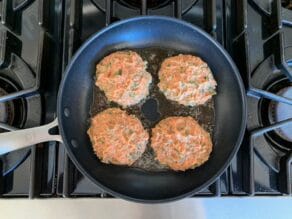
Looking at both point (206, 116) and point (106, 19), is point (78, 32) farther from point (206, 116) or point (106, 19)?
point (206, 116)

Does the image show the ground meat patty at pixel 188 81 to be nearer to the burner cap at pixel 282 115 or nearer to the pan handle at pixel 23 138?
the burner cap at pixel 282 115

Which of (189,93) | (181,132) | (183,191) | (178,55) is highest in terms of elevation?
(178,55)

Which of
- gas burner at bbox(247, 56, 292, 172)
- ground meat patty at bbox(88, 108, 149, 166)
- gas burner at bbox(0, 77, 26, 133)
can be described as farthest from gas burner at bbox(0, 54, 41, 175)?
gas burner at bbox(247, 56, 292, 172)

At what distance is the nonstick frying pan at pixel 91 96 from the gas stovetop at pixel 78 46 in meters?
0.03

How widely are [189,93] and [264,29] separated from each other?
0.26 meters

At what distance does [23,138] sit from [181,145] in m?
0.38

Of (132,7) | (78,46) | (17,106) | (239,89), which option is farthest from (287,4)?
(17,106)

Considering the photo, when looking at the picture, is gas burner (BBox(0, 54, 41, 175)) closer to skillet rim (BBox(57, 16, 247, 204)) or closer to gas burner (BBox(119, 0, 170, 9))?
skillet rim (BBox(57, 16, 247, 204))

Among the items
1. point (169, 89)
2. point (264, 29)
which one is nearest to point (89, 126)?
point (169, 89)

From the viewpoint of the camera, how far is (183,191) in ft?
3.29

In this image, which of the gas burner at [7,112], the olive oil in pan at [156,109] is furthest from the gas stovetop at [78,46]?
the olive oil in pan at [156,109]

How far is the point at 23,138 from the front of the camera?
2.98ft

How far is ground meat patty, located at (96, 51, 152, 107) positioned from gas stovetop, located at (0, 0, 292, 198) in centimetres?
9

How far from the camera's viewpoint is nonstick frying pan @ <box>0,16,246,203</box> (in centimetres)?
98
